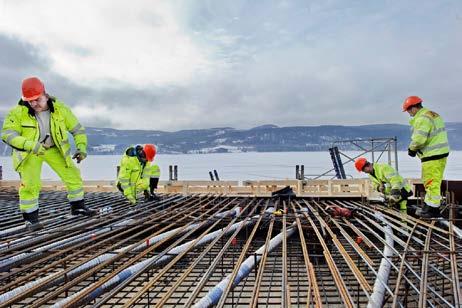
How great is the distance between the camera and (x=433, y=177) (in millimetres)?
5891

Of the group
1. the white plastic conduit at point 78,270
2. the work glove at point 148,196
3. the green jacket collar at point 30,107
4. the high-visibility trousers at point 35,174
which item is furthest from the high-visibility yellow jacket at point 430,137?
the work glove at point 148,196

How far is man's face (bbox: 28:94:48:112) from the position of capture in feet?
15.3

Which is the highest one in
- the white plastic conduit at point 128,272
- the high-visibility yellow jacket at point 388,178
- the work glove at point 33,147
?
the work glove at point 33,147

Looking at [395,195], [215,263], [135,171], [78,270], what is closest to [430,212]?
[395,195]

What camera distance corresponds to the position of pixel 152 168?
866 centimetres

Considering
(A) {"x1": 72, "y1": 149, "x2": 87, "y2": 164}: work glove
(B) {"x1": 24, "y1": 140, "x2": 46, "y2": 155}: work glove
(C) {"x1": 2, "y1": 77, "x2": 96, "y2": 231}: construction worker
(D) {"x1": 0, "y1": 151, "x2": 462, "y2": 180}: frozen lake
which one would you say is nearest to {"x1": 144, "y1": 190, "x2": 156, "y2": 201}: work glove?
(C) {"x1": 2, "y1": 77, "x2": 96, "y2": 231}: construction worker

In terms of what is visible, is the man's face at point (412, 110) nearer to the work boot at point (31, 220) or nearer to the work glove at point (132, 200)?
the work glove at point (132, 200)

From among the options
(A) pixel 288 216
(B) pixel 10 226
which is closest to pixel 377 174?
(A) pixel 288 216

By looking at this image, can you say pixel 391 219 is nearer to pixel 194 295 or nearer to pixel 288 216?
pixel 288 216

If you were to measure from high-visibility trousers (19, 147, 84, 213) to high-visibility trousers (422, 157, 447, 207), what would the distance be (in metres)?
4.76

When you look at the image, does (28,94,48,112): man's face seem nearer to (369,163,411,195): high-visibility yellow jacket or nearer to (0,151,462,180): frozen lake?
(369,163,411,195): high-visibility yellow jacket

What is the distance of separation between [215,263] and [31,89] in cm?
282

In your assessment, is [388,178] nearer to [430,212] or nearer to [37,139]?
[430,212]

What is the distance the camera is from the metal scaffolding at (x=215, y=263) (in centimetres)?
288
